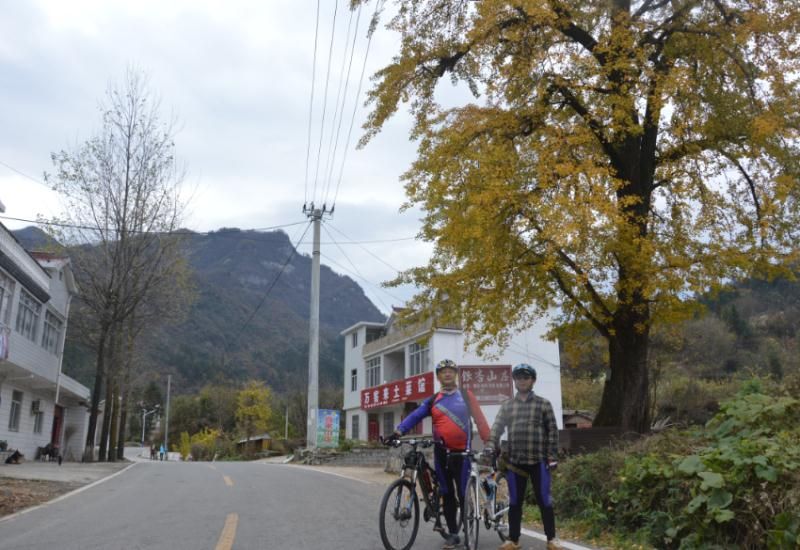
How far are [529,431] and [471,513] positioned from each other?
3.15 ft

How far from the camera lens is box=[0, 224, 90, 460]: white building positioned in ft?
72.8

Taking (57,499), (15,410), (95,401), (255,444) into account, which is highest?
(95,401)

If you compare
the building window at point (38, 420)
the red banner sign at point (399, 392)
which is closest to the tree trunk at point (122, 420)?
the building window at point (38, 420)

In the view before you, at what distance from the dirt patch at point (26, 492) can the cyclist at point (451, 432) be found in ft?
22.4

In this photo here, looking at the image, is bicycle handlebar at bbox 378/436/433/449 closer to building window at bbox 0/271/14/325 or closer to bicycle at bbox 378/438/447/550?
bicycle at bbox 378/438/447/550

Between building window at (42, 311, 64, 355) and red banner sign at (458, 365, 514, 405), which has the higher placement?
building window at (42, 311, 64, 355)

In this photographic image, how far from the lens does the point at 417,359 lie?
135ft

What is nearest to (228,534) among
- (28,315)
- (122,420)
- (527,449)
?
(527,449)

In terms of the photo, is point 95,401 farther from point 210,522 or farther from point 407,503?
point 407,503

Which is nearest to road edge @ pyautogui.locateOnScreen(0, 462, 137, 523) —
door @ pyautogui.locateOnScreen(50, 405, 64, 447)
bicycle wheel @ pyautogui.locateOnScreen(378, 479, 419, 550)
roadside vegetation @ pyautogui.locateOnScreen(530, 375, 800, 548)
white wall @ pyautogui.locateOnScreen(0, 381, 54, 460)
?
bicycle wheel @ pyautogui.locateOnScreen(378, 479, 419, 550)

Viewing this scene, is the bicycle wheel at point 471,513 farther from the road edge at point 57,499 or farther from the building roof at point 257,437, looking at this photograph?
the building roof at point 257,437

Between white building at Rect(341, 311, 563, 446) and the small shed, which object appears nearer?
white building at Rect(341, 311, 563, 446)

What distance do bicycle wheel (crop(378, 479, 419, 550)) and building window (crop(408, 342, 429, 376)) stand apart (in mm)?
33216

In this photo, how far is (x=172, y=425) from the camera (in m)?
85.9
